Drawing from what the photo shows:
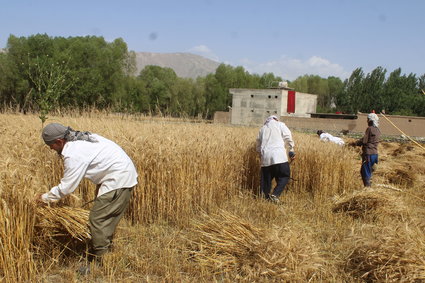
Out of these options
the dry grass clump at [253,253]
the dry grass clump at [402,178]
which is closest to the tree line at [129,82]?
the dry grass clump at [402,178]

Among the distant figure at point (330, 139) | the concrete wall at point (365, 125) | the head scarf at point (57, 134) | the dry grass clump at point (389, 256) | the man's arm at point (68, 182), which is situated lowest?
the concrete wall at point (365, 125)

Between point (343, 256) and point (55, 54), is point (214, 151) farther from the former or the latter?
point (55, 54)

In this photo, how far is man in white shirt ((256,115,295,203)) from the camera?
6.65 m

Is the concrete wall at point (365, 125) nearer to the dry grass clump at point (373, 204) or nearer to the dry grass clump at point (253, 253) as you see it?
the dry grass clump at point (373, 204)

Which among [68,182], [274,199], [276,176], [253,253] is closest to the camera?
[68,182]

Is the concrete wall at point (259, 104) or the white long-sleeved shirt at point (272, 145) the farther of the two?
the concrete wall at point (259, 104)

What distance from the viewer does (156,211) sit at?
5.45 meters

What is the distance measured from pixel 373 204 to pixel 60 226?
4599 millimetres

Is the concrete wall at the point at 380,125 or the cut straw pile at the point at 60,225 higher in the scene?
the cut straw pile at the point at 60,225

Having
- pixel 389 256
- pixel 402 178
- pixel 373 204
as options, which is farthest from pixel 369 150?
pixel 389 256

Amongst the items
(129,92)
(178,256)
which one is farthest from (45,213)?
(129,92)

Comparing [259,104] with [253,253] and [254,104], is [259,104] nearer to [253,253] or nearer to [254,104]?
[254,104]

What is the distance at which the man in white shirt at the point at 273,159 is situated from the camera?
262 inches

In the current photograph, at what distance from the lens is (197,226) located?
457cm
